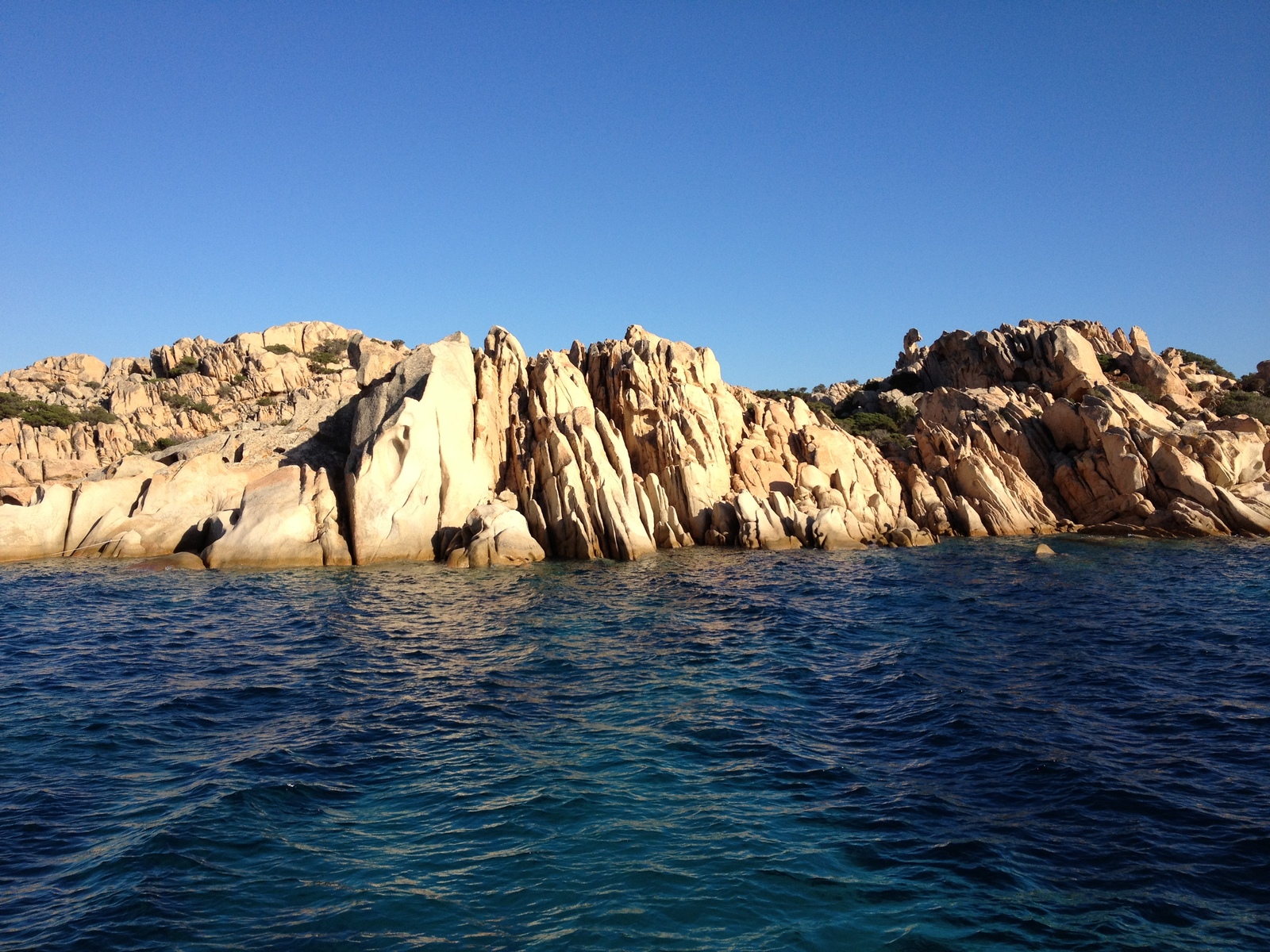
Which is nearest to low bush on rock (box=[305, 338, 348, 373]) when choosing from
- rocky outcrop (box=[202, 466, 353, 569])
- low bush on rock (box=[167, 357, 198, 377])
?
low bush on rock (box=[167, 357, 198, 377])

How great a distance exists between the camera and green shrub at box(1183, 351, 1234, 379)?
78.8 meters

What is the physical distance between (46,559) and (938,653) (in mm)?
40681

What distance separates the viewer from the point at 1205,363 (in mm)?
81875

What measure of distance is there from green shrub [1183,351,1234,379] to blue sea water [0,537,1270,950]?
6934cm

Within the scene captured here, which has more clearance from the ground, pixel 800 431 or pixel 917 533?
pixel 800 431

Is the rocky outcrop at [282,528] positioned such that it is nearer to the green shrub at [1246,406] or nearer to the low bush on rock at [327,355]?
the low bush on rock at [327,355]

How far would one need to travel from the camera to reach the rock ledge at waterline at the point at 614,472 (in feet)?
123

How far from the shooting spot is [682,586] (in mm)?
29656

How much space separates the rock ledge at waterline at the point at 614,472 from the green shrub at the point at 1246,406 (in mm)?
1065

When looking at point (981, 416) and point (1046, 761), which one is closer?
point (1046, 761)

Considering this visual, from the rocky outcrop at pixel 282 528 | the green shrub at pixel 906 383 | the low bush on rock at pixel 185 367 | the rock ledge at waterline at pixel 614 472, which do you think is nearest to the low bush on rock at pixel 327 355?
the low bush on rock at pixel 185 367

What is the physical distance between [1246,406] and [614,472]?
5024cm

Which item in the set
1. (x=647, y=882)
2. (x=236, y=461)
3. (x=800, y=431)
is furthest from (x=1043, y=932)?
(x=236, y=461)

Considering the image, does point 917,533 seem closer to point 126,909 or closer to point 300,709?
point 300,709
